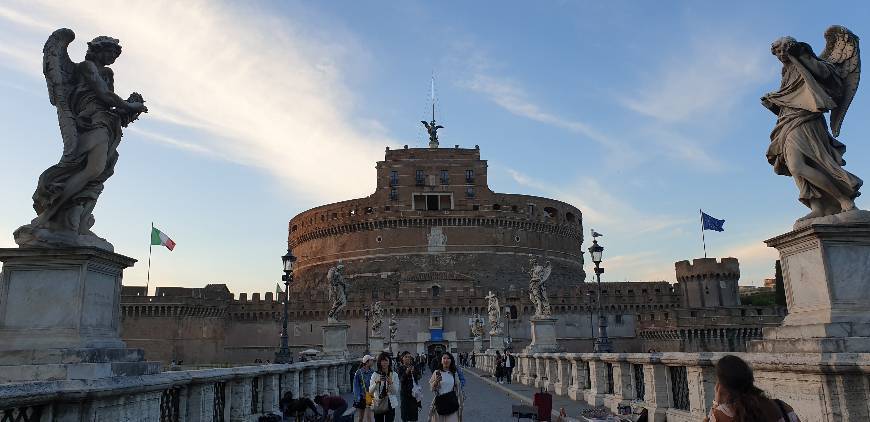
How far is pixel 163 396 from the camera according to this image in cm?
651

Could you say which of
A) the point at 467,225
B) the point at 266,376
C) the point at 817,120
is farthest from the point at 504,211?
the point at 817,120

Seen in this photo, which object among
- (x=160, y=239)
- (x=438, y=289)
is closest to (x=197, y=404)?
(x=160, y=239)

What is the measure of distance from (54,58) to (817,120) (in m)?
6.94

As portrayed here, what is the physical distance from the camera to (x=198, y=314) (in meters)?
54.9

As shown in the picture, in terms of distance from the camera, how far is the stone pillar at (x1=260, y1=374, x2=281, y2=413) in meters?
10.5

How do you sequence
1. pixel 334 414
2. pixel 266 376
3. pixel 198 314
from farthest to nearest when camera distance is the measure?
pixel 198 314, pixel 266 376, pixel 334 414

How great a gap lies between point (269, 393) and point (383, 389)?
10.8 feet

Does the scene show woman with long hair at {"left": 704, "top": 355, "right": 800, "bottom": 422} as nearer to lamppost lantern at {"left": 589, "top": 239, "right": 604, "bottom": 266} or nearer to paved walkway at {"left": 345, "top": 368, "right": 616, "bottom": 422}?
paved walkway at {"left": 345, "top": 368, "right": 616, "bottom": 422}

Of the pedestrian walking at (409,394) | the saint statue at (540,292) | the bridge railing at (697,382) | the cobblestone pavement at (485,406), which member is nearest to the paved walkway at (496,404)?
the cobblestone pavement at (485,406)

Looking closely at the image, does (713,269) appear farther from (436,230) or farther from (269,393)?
(269,393)

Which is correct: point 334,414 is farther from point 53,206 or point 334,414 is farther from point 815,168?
point 815,168

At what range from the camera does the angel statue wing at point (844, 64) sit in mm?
5586

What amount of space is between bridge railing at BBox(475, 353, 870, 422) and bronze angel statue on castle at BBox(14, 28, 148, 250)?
536cm

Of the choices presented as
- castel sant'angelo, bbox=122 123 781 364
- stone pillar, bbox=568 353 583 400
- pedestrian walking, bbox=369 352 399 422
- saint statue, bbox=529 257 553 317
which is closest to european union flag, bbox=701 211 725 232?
castel sant'angelo, bbox=122 123 781 364
